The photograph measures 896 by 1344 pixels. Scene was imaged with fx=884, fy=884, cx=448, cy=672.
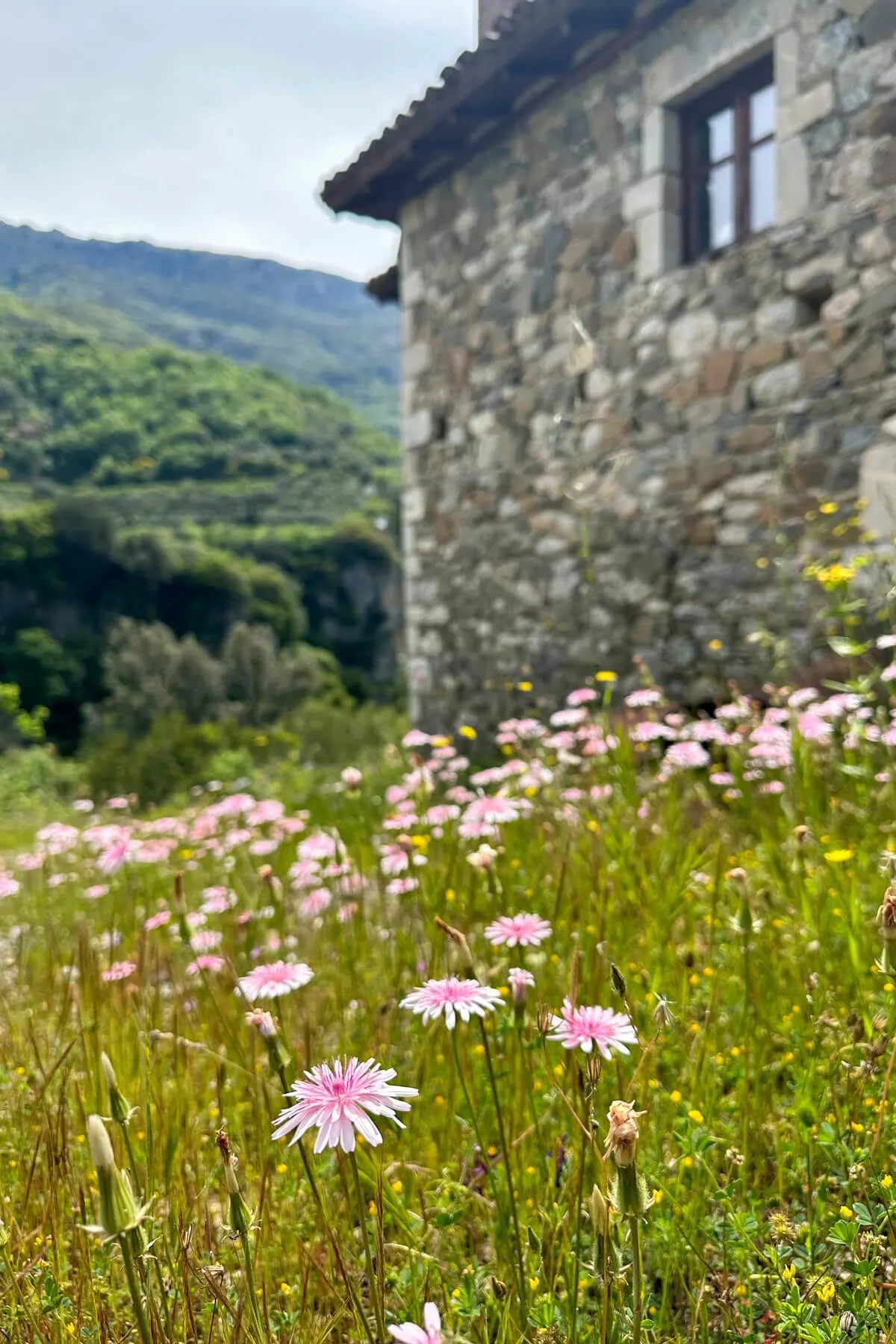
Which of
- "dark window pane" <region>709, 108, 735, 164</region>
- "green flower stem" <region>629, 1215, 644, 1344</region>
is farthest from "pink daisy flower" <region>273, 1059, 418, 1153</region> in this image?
"dark window pane" <region>709, 108, 735, 164</region>

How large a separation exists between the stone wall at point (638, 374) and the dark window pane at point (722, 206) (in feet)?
0.80

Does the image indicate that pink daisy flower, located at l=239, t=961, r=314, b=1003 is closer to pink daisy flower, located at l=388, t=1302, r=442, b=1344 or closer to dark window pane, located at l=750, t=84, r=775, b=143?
pink daisy flower, located at l=388, t=1302, r=442, b=1344

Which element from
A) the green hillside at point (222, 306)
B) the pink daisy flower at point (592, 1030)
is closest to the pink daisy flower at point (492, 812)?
the pink daisy flower at point (592, 1030)

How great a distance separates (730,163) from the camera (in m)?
5.04

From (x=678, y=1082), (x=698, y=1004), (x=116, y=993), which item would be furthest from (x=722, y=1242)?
(x=116, y=993)

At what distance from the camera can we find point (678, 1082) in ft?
5.87

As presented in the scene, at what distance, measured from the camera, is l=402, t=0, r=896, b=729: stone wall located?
432 centimetres

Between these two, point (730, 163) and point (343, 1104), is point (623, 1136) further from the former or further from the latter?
point (730, 163)

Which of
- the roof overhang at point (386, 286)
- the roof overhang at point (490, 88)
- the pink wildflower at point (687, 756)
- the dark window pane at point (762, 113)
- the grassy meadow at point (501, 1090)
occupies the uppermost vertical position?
the roof overhang at point (490, 88)

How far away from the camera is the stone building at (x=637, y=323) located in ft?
14.3

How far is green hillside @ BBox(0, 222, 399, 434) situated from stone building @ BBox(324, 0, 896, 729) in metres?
45.6

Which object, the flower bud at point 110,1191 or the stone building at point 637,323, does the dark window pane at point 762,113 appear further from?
the flower bud at point 110,1191

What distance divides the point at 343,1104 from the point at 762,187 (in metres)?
5.33

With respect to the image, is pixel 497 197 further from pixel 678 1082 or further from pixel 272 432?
pixel 272 432
